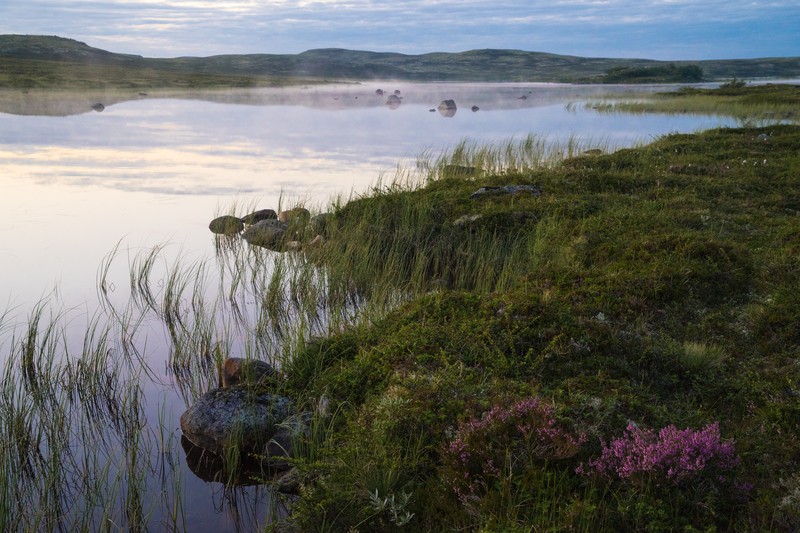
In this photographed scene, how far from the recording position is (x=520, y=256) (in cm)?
1047

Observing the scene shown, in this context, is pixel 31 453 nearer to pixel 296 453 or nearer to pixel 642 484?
pixel 296 453

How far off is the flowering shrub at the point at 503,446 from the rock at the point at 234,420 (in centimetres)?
203

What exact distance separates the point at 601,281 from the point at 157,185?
1422cm

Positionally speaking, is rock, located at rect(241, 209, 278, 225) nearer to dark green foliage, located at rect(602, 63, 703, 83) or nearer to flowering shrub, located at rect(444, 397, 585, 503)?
flowering shrub, located at rect(444, 397, 585, 503)

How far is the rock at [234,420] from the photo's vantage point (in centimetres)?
581

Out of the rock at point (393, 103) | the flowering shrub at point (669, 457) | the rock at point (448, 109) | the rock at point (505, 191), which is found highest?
the rock at point (393, 103)

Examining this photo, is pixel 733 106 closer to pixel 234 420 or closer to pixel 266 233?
pixel 266 233

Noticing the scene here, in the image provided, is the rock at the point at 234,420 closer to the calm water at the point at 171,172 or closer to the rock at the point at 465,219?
the calm water at the point at 171,172

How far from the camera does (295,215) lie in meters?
13.7

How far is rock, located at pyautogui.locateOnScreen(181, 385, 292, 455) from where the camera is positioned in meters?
5.81

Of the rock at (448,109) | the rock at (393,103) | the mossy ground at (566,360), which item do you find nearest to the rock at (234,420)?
the mossy ground at (566,360)

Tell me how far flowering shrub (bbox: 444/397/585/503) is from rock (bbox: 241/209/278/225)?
10840 millimetres

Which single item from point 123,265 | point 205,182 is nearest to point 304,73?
point 205,182

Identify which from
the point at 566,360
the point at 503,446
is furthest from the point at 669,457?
the point at 566,360
